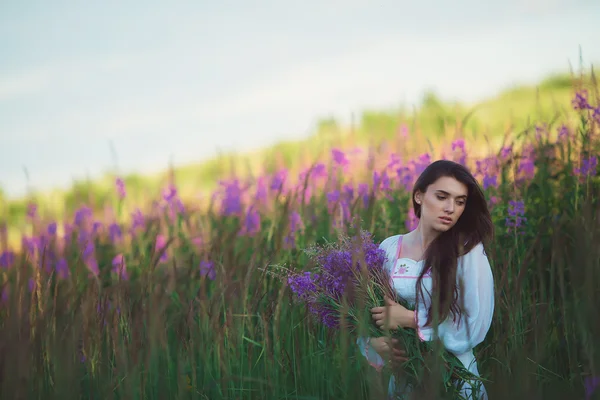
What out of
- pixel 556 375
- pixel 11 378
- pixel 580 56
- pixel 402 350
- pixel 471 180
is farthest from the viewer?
pixel 580 56

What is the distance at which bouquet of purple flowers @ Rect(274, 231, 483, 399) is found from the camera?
94.5 inches

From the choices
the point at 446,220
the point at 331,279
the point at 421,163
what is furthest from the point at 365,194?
the point at 331,279

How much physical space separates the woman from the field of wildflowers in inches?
4.4

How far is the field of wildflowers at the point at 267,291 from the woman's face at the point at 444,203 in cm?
34

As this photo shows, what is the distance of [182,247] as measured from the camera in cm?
482

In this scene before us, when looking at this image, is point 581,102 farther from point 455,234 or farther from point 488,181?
point 455,234

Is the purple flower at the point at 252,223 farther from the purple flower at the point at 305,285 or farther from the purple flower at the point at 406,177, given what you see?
the purple flower at the point at 305,285

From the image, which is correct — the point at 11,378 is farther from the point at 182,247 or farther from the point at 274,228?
the point at 182,247

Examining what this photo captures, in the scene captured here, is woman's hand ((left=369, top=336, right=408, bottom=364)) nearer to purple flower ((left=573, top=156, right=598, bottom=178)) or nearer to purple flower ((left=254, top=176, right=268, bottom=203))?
purple flower ((left=573, top=156, right=598, bottom=178))

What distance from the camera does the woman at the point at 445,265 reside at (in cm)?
242

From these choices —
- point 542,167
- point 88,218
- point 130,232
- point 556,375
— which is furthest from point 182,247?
point 556,375

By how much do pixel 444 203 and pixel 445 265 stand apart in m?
0.26

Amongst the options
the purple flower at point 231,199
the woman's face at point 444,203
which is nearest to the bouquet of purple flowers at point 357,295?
the woman's face at point 444,203

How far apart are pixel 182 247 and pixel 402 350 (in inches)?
108
